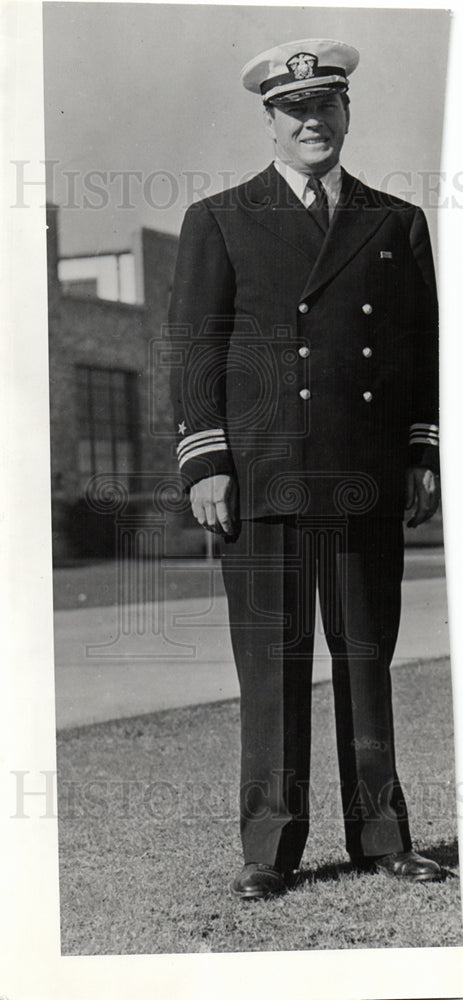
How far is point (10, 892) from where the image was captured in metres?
2.93

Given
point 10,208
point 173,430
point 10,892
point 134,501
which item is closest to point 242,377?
point 173,430

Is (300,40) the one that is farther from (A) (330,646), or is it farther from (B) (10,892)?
(B) (10,892)

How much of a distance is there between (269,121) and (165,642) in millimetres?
1386

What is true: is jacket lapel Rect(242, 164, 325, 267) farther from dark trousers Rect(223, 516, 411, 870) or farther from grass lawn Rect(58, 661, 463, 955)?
grass lawn Rect(58, 661, 463, 955)

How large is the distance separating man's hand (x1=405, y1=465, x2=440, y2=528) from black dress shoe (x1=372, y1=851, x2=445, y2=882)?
862 mm

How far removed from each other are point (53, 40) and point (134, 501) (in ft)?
3.96

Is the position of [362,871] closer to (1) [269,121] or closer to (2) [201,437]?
(2) [201,437]

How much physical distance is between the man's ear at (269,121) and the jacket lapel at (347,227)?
21 cm

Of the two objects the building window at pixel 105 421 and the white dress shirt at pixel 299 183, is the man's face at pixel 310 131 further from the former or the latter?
the building window at pixel 105 421

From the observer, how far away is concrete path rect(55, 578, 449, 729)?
301cm

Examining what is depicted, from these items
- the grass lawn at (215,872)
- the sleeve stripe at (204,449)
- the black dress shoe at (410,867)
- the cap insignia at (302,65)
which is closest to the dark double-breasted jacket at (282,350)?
the sleeve stripe at (204,449)

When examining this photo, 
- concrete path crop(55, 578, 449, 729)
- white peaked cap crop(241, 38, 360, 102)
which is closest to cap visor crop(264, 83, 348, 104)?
white peaked cap crop(241, 38, 360, 102)

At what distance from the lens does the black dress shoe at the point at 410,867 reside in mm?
2992

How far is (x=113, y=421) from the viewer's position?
3.02 m
